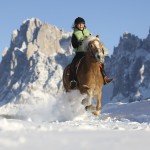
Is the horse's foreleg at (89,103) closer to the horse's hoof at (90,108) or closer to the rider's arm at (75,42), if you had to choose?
the horse's hoof at (90,108)

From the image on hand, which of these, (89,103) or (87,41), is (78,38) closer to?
(87,41)

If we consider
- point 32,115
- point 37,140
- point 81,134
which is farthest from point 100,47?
point 37,140

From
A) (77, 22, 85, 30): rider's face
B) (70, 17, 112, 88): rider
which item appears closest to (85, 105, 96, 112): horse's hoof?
(70, 17, 112, 88): rider

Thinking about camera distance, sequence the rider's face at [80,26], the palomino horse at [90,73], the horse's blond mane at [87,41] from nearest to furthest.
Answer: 1. the palomino horse at [90,73]
2. the horse's blond mane at [87,41]
3. the rider's face at [80,26]

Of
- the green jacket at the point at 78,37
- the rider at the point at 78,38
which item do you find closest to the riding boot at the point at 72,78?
the rider at the point at 78,38

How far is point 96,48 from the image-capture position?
1500 cm

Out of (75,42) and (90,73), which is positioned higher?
(75,42)

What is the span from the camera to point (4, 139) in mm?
5602

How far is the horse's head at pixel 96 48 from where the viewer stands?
1480 centimetres

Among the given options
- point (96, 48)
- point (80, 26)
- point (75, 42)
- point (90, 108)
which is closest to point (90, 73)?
point (96, 48)

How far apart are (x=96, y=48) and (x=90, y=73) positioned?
839 mm

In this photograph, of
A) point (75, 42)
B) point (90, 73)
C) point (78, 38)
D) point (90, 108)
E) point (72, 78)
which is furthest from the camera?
point (72, 78)

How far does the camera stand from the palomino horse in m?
15.2

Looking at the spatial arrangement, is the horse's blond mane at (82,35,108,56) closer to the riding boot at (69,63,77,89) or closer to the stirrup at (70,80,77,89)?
the riding boot at (69,63,77,89)
